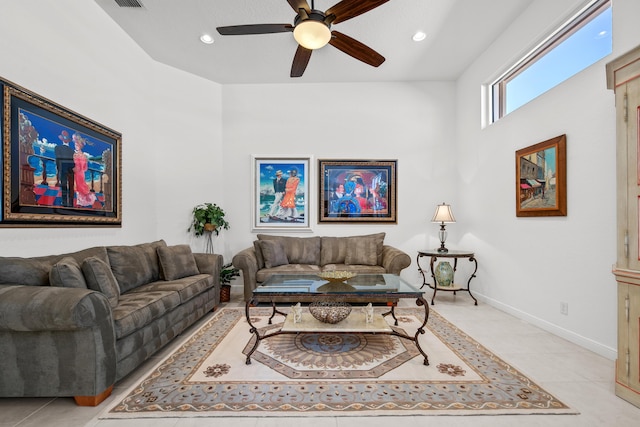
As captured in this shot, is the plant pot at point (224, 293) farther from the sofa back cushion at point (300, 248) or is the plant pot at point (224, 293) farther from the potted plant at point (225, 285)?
the sofa back cushion at point (300, 248)

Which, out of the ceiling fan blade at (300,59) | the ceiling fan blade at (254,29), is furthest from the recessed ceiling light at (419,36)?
the ceiling fan blade at (254,29)

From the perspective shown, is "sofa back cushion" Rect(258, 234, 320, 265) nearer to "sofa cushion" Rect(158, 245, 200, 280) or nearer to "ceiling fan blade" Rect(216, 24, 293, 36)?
"sofa cushion" Rect(158, 245, 200, 280)

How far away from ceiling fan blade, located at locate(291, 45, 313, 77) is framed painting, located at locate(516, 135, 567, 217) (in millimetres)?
2513

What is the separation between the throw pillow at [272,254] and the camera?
14.0ft

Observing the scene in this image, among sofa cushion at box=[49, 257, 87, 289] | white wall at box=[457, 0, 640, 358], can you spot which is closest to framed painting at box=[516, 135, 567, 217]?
white wall at box=[457, 0, 640, 358]

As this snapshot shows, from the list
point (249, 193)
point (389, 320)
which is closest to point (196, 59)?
point (249, 193)

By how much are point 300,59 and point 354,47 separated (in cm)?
54

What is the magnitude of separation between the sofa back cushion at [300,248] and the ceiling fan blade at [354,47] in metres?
2.62

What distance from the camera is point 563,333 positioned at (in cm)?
284

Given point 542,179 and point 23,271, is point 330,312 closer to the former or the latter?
point 23,271

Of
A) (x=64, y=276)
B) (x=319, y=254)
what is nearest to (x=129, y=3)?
(x=64, y=276)

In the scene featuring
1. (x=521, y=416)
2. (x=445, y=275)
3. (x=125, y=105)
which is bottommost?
(x=521, y=416)

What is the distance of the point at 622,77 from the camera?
1.85 metres

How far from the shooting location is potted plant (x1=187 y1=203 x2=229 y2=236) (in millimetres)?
4455
